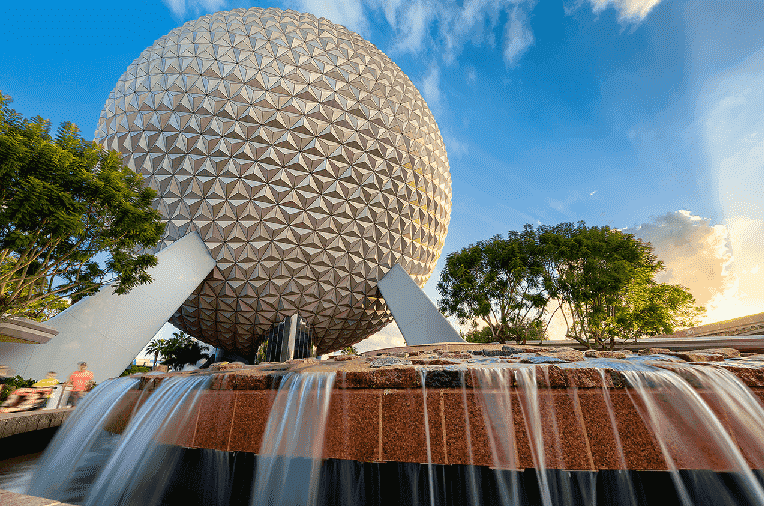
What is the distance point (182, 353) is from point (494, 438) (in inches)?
1416

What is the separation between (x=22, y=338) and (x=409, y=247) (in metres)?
15.2

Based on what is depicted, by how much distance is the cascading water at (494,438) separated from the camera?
3178 millimetres

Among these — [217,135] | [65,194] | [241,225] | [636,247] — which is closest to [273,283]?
[241,225]

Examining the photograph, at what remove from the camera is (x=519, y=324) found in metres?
21.8

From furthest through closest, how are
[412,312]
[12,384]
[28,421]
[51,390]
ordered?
[412,312], [12,384], [51,390], [28,421]

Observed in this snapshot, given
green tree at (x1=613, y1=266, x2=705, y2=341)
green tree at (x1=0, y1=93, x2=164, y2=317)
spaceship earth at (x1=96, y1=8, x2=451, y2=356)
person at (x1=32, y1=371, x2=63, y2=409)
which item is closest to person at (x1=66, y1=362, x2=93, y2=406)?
person at (x1=32, y1=371, x2=63, y2=409)

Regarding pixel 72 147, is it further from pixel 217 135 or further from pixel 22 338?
pixel 22 338

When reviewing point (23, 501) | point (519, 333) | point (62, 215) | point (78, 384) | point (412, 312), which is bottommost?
point (23, 501)

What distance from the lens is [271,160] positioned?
1522 cm

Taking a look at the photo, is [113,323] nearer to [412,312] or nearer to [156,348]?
[412,312]

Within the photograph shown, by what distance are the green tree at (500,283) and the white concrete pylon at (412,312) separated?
637 cm

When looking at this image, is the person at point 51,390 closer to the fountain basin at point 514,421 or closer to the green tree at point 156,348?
the fountain basin at point 514,421

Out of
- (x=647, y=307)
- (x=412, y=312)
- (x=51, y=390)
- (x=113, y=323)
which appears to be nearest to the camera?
(x=51, y=390)

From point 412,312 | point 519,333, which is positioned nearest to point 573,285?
point 519,333
